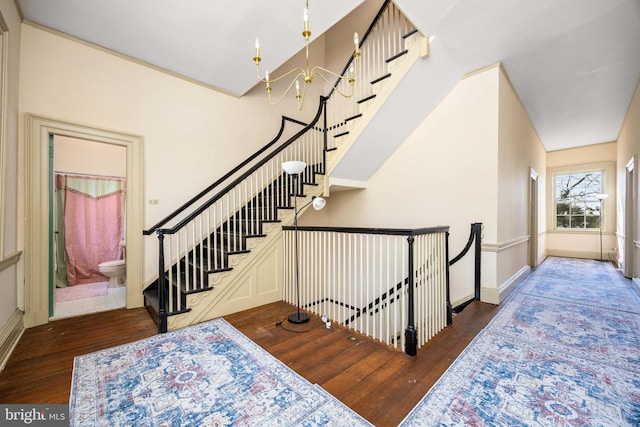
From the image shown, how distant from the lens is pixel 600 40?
2.95 metres

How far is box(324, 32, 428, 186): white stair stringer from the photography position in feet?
10.5

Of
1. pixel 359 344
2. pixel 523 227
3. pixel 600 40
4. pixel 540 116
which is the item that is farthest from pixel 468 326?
pixel 540 116

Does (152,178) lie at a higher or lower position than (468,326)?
higher

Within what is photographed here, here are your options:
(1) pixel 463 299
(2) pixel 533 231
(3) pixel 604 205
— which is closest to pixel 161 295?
(1) pixel 463 299

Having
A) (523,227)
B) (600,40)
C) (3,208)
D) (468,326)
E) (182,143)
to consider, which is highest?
(600,40)

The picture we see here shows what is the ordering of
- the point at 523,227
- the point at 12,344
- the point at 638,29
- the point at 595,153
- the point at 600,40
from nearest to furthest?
the point at 12,344, the point at 638,29, the point at 600,40, the point at 523,227, the point at 595,153

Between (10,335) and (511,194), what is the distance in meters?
5.98

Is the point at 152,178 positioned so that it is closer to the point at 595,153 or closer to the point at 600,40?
the point at 600,40

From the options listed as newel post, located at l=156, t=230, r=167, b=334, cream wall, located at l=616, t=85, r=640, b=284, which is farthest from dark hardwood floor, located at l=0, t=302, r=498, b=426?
cream wall, located at l=616, t=85, r=640, b=284

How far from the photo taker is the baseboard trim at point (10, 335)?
2.10 m

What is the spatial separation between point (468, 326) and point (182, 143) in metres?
4.19

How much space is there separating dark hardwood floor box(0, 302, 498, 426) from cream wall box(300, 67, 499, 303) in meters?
1.19

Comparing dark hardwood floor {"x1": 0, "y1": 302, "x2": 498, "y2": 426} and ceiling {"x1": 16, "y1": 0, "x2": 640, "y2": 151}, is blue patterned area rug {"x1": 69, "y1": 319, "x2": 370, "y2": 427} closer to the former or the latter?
dark hardwood floor {"x1": 0, "y1": 302, "x2": 498, "y2": 426}

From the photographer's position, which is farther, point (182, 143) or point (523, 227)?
point (523, 227)
